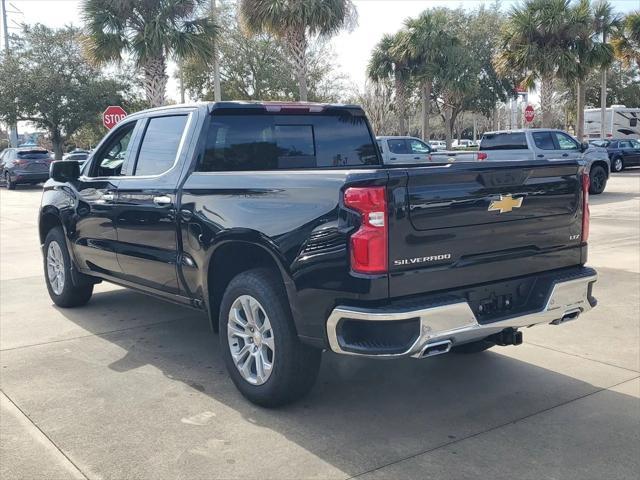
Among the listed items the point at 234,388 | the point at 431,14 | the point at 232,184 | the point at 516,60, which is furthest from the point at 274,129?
the point at 431,14

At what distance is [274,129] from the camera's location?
5125 millimetres

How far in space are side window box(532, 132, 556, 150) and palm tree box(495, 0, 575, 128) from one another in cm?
976

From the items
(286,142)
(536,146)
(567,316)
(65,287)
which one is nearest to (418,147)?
(536,146)

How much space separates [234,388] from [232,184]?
1422 mm

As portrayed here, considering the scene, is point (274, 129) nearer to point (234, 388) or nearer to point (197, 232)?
point (197, 232)

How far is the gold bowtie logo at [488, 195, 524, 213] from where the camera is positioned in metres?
3.82

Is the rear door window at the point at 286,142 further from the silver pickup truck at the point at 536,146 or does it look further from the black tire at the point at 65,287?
the silver pickup truck at the point at 536,146

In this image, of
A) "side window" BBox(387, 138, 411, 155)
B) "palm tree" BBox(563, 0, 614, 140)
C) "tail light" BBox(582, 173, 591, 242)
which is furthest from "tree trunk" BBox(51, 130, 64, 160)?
"tail light" BBox(582, 173, 591, 242)

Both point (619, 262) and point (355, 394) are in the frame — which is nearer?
point (355, 394)

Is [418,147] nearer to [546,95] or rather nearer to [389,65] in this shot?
[546,95]

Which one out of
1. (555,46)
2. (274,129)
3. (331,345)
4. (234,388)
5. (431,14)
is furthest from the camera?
(431,14)

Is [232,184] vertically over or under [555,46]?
under

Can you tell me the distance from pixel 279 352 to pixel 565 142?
50.9 ft

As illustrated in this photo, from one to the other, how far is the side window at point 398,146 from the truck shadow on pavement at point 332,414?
49.4 ft
